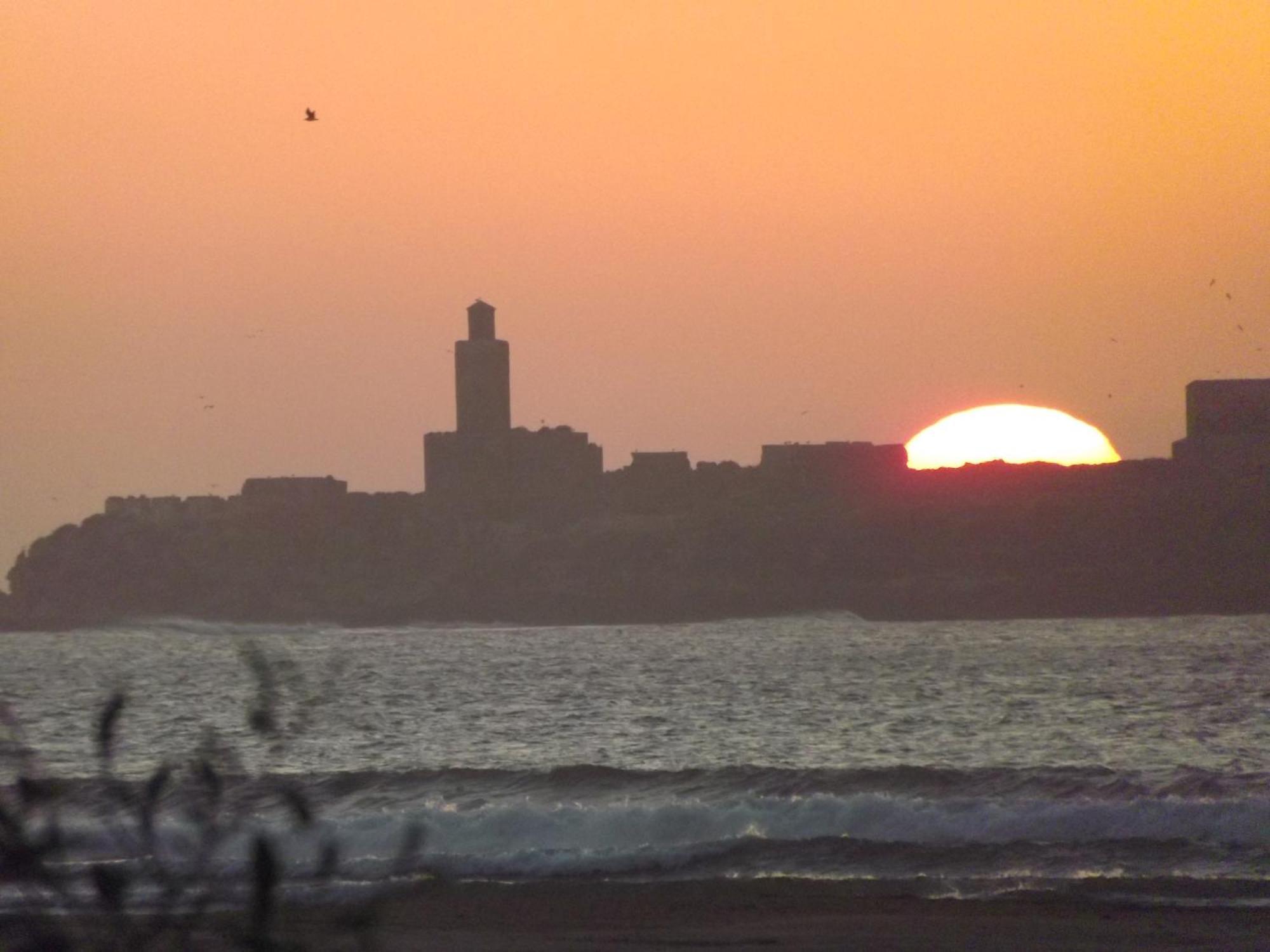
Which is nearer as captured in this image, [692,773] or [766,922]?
[766,922]

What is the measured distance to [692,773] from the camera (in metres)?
25.4

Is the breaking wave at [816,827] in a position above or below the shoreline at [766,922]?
above

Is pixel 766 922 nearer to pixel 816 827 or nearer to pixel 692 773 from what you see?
pixel 816 827

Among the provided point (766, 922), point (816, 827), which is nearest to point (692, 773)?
point (816, 827)

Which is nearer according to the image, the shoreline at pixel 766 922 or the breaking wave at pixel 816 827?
the shoreline at pixel 766 922

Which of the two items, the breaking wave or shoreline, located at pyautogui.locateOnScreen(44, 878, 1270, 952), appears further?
the breaking wave

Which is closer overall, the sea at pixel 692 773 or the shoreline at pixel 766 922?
the shoreline at pixel 766 922

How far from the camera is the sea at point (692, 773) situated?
16.4 m

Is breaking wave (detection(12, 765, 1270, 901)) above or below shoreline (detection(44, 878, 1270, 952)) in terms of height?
above

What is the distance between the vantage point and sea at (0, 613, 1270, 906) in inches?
647

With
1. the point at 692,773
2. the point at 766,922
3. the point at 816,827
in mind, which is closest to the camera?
the point at 766,922

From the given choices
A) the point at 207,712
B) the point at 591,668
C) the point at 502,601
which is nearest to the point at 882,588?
the point at 502,601

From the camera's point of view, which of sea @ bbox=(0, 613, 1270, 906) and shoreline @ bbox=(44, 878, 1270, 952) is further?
sea @ bbox=(0, 613, 1270, 906)

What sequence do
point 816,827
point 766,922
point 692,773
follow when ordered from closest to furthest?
point 766,922 < point 816,827 < point 692,773
